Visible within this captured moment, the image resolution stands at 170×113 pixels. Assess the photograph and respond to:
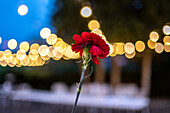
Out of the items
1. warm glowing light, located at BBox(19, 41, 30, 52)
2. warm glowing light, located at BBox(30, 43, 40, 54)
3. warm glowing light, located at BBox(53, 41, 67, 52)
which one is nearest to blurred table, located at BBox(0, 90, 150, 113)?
warm glowing light, located at BBox(53, 41, 67, 52)

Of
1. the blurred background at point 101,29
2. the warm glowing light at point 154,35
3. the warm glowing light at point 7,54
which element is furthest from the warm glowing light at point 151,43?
the warm glowing light at point 7,54

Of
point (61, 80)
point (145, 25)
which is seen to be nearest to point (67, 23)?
point (145, 25)

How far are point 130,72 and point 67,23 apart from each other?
6.24m

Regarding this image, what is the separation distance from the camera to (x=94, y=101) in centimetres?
618

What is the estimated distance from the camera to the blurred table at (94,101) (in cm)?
574

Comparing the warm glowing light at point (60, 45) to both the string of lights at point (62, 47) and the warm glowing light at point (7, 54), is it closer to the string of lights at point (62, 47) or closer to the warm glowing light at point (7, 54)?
the string of lights at point (62, 47)

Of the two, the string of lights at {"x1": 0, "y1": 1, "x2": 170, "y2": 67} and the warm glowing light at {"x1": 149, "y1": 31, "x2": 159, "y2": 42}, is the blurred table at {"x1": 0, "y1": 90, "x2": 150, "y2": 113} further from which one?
the warm glowing light at {"x1": 149, "y1": 31, "x2": 159, "y2": 42}

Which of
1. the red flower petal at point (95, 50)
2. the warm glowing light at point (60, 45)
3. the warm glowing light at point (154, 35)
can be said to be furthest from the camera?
the warm glowing light at point (60, 45)

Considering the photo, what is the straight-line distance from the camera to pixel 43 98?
706 centimetres

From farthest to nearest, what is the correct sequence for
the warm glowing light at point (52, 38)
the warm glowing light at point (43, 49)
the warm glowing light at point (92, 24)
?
the warm glowing light at point (43, 49)
the warm glowing light at point (52, 38)
the warm glowing light at point (92, 24)

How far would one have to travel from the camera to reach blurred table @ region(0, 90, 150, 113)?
5.74 m

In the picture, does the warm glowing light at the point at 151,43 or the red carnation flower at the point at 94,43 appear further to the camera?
the warm glowing light at the point at 151,43

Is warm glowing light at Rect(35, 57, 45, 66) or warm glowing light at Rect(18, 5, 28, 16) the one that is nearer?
warm glowing light at Rect(18, 5, 28, 16)

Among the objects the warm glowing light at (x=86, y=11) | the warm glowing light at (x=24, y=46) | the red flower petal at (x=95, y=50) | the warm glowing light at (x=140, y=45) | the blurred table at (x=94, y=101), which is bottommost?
the blurred table at (x=94, y=101)
